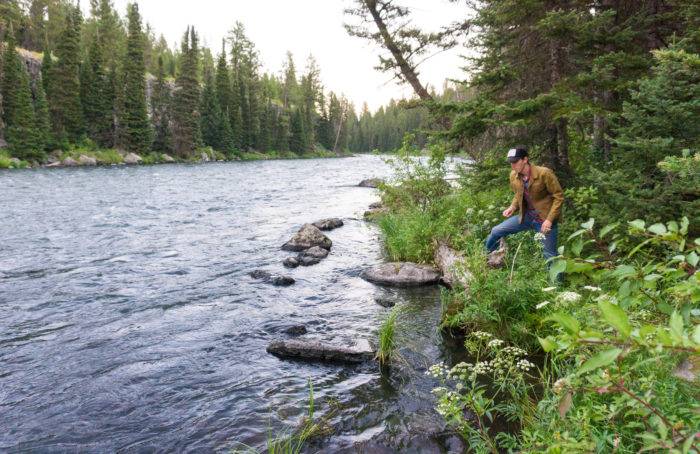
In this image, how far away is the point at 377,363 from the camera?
226 inches

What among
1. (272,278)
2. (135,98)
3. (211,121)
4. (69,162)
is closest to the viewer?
(272,278)

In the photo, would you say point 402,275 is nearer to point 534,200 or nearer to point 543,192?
point 534,200

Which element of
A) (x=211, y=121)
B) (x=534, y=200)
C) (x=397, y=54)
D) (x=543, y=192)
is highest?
(x=211, y=121)

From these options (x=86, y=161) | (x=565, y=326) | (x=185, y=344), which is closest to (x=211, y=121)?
(x=86, y=161)

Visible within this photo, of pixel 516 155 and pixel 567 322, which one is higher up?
pixel 516 155

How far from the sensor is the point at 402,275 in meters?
9.27

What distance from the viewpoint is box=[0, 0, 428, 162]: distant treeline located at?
45.0 metres

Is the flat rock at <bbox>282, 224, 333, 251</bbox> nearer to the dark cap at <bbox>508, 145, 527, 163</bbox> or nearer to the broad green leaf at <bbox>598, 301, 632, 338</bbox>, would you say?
the dark cap at <bbox>508, 145, 527, 163</bbox>

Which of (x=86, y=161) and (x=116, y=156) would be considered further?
(x=116, y=156)

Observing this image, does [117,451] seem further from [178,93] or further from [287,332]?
[178,93]

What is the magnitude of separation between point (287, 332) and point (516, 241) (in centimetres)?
437

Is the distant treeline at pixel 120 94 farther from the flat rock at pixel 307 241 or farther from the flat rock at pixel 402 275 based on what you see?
the flat rock at pixel 402 275

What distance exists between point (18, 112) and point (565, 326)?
54053 mm

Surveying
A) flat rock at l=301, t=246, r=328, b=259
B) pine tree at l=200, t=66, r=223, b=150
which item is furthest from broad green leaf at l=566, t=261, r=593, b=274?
pine tree at l=200, t=66, r=223, b=150
